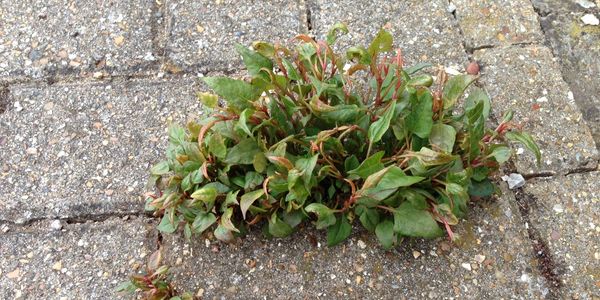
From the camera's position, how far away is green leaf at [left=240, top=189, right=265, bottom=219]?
1.49m

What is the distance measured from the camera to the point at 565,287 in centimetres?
159

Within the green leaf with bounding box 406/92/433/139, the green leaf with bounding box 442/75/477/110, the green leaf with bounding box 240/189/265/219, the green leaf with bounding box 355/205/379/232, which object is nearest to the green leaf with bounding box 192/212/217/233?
the green leaf with bounding box 240/189/265/219

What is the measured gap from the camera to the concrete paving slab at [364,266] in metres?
1.59

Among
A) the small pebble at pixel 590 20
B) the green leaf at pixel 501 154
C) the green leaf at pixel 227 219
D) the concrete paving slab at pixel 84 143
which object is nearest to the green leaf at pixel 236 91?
the green leaf at pixel 227 219

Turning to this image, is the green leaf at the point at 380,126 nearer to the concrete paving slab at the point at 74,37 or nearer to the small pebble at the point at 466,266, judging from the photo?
the small pebble at the point at 466,266

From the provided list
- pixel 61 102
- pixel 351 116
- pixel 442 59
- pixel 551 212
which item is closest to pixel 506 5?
pixel 442 59

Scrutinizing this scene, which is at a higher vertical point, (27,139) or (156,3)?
(156,3)

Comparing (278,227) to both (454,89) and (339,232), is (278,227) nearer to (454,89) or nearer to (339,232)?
(339,232)

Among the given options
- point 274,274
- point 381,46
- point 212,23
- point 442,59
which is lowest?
point 274,274

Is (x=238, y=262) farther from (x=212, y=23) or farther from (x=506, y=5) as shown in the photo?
(x=506, y=5)

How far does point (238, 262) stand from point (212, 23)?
876 mm

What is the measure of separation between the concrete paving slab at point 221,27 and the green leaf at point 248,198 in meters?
0.64

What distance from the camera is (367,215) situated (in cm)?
156

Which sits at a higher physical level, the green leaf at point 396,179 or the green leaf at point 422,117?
the green leaf at point 422,117
